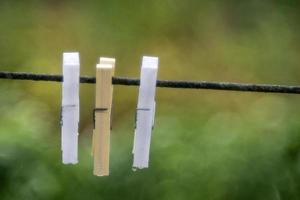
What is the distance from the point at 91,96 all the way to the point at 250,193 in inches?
41.5

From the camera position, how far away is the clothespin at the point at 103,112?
0.93m

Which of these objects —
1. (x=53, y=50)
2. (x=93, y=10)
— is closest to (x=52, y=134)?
(x=53, y=50)

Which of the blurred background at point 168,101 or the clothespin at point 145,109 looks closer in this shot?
the clothespin at point 145,109

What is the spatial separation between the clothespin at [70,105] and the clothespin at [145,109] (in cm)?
9

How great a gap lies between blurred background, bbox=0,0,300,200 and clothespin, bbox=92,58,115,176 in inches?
38.2

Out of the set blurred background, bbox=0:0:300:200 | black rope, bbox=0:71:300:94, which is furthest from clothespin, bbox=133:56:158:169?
blurred background, bbox=0:0:300:200

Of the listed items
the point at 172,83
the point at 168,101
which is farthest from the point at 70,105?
the point at 168,101

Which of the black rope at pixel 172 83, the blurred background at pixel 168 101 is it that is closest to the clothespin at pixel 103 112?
the black rope at pixel 172 83

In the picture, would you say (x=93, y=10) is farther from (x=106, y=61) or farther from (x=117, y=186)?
(x=106, y=61)

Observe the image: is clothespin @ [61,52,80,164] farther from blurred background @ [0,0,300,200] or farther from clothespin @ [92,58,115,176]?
blurred background @ [0,0,300,200]

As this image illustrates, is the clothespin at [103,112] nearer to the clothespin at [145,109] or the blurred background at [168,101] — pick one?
the clothespin at [145,109]

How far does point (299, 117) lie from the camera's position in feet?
7.34

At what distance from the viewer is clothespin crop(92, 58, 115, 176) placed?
3.05ft

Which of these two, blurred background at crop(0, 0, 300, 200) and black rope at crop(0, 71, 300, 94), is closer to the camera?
black rope at crop(0, 71, 300, 94)
